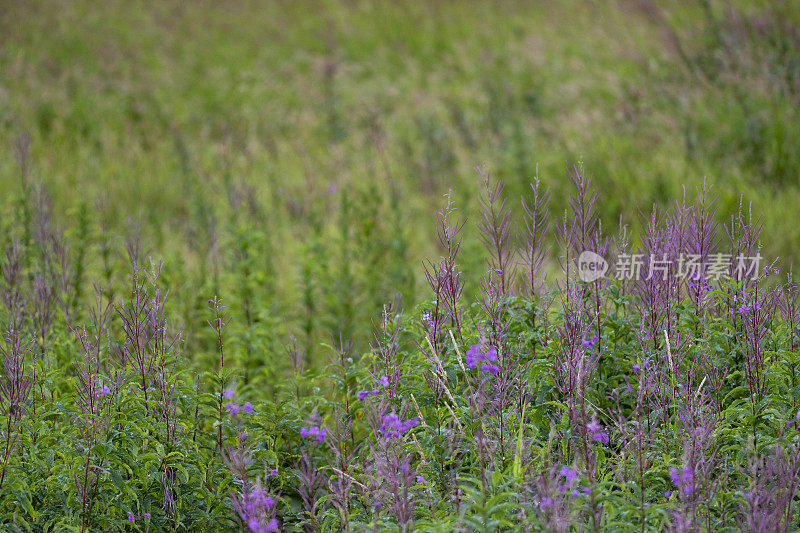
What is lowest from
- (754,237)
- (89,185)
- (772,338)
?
(89,185)

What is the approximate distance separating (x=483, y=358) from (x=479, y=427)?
0.27 metres

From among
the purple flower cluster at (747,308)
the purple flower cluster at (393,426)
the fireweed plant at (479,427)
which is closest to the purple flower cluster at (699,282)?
the fireweed plant at (479,427)

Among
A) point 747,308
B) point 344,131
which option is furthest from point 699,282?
point 344,131

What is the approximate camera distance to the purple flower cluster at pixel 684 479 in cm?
198

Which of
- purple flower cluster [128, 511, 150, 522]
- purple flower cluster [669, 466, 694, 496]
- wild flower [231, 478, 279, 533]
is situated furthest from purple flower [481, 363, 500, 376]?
purple flower cluster [128, 511, 150, 522]

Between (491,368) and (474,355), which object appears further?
(474,355)

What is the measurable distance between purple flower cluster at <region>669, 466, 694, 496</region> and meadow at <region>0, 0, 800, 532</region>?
0.06ft

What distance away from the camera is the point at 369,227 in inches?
205

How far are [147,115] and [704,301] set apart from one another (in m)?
9.74

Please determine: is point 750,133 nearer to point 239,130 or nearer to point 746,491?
point 746,491

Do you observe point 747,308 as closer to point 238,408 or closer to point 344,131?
point 238,408

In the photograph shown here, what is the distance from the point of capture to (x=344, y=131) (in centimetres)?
997

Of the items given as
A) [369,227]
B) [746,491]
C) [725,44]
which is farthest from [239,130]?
[746,491]

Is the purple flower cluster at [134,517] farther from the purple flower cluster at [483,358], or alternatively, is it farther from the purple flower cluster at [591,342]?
A: the purple flower cluster at [591,342]
